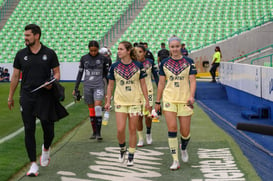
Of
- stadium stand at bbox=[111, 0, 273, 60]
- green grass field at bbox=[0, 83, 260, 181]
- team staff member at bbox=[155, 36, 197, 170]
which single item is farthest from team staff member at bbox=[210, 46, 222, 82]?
team staff member at bbox=[155, 36, 197, 170]

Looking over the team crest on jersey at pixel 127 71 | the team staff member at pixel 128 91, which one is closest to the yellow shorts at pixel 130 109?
the team staff member at pixel 128 91

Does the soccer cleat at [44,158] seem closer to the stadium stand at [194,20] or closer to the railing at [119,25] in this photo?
the stadium stand at [194,20]

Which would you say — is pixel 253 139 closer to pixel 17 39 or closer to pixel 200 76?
pixel 200 76

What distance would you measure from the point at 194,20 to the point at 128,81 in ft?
93.5

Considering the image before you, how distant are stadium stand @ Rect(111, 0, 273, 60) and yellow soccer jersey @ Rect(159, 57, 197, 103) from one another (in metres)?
26.0

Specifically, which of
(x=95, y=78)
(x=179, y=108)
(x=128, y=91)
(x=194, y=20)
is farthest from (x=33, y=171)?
(x=194, y=20)

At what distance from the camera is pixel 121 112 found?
7.53 m

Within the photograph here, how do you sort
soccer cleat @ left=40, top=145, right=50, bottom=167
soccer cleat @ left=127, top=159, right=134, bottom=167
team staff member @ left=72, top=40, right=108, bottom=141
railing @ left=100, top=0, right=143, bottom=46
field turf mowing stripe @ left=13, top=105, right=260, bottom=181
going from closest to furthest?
field turf mowing stripe @ left=13, top=105, right=260, bottom=181
soccer cleat @ left=40, top=145, right=50, bottom=167
soccer cleat @ left=127, top=159, right=134, bottom=167
team staff member @ left=72, top=40, right=108, bottom=141
railing @ left=100, top=0, right=143, bottom=46

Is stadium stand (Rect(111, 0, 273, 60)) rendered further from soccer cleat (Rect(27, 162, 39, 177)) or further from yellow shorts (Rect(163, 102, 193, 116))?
soccer cleat (Rect(27, 162, 39, 177))

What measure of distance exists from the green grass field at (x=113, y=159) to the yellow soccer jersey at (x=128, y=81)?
3.05 feet

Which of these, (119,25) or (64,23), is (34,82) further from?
(64,23)

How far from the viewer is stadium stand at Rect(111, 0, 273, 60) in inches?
1334

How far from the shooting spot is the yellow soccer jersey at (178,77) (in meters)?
7.22

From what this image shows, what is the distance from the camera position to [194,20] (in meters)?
35.4
